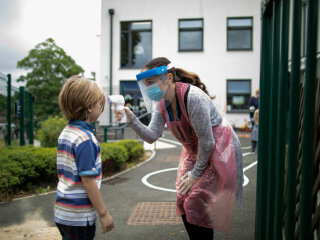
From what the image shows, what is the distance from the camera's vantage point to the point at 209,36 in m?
16.2

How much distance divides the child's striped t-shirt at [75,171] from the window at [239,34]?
15519 mm

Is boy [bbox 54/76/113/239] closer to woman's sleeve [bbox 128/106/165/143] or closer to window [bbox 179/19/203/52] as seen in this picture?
woman's sleeve [bbox 128/106/165/143]

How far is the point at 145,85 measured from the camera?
2240 mm

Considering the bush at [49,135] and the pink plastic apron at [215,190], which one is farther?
the bush at [49,135]

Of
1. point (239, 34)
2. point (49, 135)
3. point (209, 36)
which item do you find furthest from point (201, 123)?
point (239, 34)

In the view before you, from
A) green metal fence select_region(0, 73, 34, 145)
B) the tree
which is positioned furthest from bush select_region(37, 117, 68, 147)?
the tree

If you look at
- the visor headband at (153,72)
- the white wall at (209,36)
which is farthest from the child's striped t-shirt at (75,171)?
the white wall at (209,36)

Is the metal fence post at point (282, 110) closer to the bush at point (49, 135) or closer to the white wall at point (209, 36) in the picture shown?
the bush at point (49, 135)

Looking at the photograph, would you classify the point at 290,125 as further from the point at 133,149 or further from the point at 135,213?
the point at 133,149

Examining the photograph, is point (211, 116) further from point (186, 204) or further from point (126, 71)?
point (126, 71)

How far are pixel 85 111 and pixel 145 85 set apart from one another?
0.57 metres

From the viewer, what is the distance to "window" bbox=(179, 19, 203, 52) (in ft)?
53.7

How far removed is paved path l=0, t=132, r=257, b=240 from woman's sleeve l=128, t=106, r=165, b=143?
1.25 m

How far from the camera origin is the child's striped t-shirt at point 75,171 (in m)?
1.71
